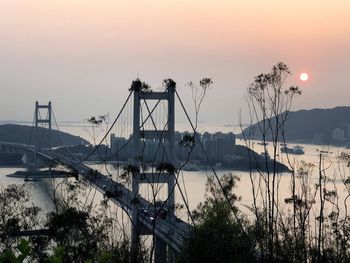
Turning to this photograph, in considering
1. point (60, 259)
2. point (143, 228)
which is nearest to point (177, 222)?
point (143, 228)

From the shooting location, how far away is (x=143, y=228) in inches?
207

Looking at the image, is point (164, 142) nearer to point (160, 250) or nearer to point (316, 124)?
point (160, 250)

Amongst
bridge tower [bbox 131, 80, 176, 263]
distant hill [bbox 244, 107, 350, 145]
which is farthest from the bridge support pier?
distant hill [bbox 244, 107, 350, 145]

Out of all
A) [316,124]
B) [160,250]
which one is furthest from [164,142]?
[316,124]

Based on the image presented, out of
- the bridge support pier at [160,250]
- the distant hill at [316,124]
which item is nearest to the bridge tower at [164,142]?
the bridge support pier at [160,250]

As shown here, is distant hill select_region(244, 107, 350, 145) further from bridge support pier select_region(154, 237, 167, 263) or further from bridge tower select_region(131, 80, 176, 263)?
bridge support pier select_region(154, 237, 167, 263)

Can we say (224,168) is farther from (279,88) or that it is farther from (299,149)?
(279,88)

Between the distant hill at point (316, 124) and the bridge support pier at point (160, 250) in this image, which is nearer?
the bridge support pier at point (160, 250)

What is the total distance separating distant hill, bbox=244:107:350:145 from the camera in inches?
514

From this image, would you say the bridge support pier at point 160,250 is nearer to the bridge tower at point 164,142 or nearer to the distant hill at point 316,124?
the bridge tower at point 164,142

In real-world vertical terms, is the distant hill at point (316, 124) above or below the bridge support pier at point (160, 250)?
above

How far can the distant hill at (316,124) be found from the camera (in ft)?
42.8

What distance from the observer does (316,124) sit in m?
14.2

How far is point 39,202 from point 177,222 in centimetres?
492
